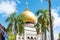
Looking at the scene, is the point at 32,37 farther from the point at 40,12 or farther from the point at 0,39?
the point at 0,39

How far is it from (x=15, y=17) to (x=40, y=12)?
6336 millimetres

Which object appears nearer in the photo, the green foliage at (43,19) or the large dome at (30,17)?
the green foliage at (43,19)

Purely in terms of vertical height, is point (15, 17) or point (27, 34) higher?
point (15, 17)

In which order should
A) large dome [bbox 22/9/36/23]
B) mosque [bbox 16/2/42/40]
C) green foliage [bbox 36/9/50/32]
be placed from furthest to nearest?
large dome [bbox 22/9/36/23] < mosque [bbox 16/2/42/40] < green foliage [bbox 36/9/50/32]

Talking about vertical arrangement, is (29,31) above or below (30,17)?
below

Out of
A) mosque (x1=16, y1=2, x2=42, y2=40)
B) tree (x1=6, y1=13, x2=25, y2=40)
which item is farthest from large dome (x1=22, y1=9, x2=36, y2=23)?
tree (x1=6, y1=13, x2=25, y2=40)

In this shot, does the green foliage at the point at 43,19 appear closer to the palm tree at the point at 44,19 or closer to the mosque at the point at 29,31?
the palm tree at the point at 44,19

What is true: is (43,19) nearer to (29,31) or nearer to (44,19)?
(44,19)

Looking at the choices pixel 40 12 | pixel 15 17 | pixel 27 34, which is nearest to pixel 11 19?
pixel 15 17

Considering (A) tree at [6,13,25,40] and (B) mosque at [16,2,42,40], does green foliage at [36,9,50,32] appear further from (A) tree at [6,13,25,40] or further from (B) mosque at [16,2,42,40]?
(B) mosque at [16,2,42,40]

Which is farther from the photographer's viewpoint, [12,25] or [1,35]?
[12,25]

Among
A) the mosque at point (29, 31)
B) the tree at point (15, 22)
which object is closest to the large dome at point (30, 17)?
the mosque at point (29, 31)

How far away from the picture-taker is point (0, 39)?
46.1 metres

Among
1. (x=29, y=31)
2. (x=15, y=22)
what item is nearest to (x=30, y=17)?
(x=29, y=31)
